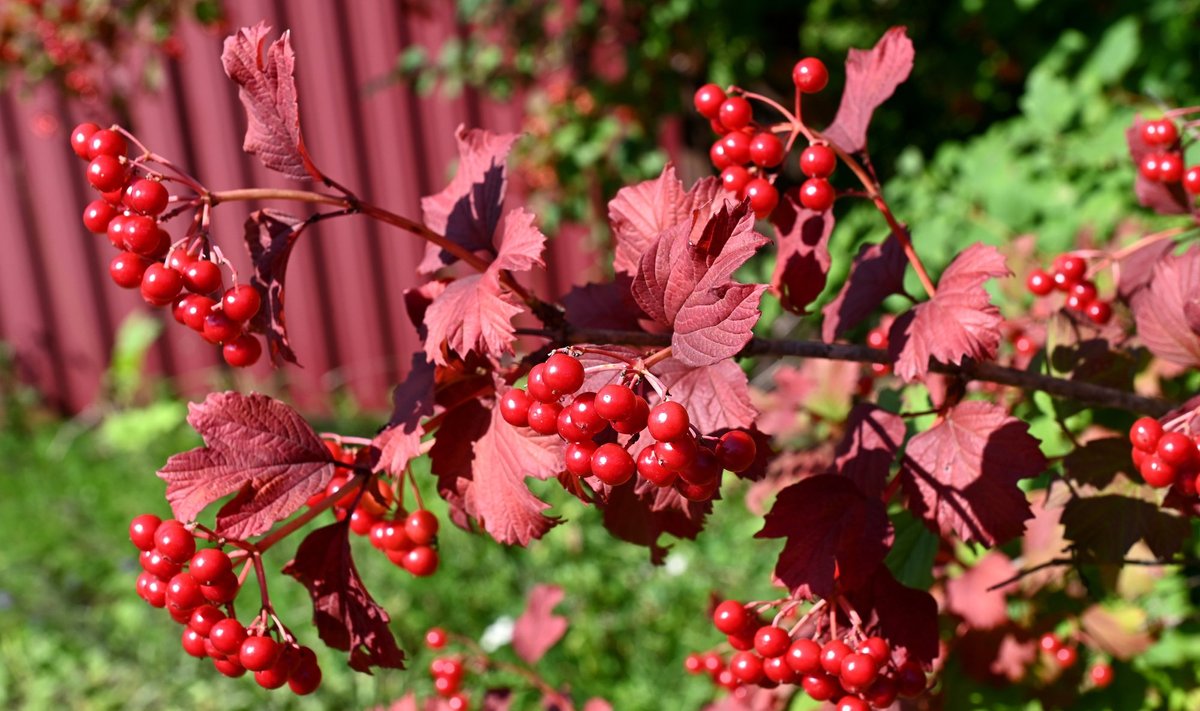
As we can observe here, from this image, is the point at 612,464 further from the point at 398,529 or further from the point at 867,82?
the point at 867,82

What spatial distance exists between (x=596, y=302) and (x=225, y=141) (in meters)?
4.79

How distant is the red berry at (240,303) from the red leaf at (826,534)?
0.51 m

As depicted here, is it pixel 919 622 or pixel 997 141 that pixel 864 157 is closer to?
pixel 919 622

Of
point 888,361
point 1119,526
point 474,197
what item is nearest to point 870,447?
point 888,361

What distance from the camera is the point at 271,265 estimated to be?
97 centimetres

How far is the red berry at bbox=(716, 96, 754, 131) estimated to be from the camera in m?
1.06

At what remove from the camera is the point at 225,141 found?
210 inches

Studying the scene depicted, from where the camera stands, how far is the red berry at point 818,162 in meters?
1.06

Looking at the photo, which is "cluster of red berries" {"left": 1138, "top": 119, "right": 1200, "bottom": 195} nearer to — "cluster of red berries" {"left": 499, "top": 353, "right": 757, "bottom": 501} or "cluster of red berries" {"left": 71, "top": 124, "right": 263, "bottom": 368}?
"cluster of red berries" {"left": 499, "top": 353, "right": 757, "bottom": 501}

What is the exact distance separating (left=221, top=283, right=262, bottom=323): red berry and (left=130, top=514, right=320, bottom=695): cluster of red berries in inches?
7.6

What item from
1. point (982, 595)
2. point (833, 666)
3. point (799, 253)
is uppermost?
point (799, 253)

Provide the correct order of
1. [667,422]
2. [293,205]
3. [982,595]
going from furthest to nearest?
[293,205]
[982,595]
[667,422]

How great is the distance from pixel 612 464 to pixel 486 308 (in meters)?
0.23

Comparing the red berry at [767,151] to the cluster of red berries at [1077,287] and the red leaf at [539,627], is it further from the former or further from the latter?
the red leaf at [539,627]
